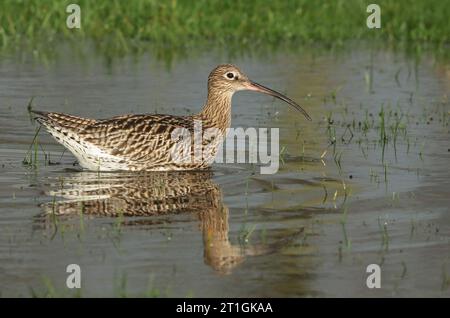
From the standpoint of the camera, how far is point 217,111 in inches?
560

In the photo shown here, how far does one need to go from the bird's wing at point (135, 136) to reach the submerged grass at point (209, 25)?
8415 millimetres

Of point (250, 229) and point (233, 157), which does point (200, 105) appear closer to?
point (233, 157)

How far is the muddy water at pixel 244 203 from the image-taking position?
29.2 feet

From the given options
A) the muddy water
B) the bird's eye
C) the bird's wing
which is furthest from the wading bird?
the bird's eye

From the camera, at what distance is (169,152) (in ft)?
43.9

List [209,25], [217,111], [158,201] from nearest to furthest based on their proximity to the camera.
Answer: [158,201] → [217,111] → [209,25]

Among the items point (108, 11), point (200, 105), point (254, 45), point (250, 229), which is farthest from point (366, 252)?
point (108, 11)

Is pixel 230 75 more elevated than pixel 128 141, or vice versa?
pixel 230 75

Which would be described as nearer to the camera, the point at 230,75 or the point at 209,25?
the point at 230,75

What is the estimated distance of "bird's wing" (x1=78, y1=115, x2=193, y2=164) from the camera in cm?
1321

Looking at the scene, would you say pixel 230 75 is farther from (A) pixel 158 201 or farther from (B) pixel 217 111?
(A) pixel 158 201

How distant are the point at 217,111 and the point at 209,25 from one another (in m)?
9.18

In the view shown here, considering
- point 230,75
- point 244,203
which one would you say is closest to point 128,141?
point 230,75

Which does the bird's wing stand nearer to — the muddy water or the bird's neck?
the muddy water
